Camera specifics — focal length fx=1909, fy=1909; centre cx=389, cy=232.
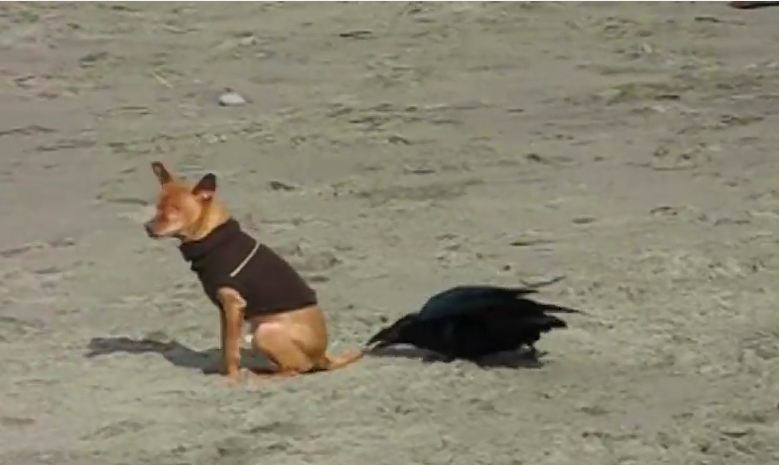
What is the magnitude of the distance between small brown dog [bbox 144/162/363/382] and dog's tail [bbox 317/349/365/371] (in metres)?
0.09

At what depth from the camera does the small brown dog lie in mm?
4793

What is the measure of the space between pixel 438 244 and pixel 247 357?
5.10 feet

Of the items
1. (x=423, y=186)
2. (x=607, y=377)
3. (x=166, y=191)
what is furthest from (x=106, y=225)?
(x=607, y=377)

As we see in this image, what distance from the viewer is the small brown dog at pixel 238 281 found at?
4793 millimetres

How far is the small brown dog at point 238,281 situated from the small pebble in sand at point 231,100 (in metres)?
4.28

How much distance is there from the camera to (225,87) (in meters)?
9.48

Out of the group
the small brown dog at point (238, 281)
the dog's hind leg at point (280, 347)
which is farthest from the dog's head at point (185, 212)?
the dog's hind leg at point (280, 347)

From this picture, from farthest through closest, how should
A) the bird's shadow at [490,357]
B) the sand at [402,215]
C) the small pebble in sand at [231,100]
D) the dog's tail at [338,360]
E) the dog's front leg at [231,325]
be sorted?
the small pebble in sand at [231,100] < the bird's shadow at [490,357] < the dog's tail at [338,360] < the dog's front leg at [231,325] < the sand at [402,215]

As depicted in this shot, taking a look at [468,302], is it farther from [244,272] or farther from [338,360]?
[244,272]

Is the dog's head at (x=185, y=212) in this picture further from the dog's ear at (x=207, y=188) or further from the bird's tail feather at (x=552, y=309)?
the bird's tail feather at (x=552, y=309)

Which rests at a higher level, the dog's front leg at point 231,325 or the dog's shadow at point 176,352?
the dog's front leg at point 231,325

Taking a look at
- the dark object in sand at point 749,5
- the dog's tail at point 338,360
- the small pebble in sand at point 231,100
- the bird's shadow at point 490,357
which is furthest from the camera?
the dark object in sand at point 749,5

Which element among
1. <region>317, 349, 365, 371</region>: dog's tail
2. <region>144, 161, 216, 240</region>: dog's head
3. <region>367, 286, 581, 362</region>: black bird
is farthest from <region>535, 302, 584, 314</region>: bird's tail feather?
<region>144, 161, 216, 240</region>: dog's head

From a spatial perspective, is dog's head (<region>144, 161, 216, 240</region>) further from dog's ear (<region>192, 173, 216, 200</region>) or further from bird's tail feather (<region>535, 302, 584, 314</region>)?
bird's tail feather (<region>535, 302, 584, 314</region>)
